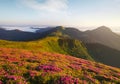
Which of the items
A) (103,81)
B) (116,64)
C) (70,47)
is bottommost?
(116,64)

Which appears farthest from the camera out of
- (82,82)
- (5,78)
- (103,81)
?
(103,81)

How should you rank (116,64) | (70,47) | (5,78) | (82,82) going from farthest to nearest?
1. (116,64)
2. (70,47)
3. (82,82)
4. (5,78)

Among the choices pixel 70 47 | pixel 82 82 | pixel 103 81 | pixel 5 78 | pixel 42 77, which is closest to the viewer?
pixel 5 78

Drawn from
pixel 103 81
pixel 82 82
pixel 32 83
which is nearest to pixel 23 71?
pixel 32 83

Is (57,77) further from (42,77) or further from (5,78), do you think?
(5,78)

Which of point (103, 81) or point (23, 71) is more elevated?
point (23, 71)

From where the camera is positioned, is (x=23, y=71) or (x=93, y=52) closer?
(x=23, y=71)

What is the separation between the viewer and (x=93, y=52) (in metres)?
194

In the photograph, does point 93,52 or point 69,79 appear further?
point 93,52

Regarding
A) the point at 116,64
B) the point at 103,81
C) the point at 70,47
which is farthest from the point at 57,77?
the point at 116,64

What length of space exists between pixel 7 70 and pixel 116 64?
174 m

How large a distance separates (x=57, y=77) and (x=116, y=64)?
565 ft

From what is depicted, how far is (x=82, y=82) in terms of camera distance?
22344 mm

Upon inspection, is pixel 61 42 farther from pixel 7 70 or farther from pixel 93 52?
pixel 7 70
